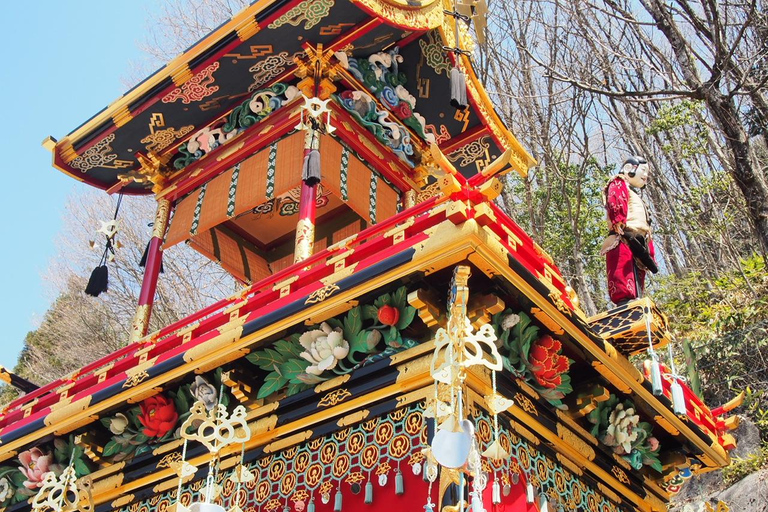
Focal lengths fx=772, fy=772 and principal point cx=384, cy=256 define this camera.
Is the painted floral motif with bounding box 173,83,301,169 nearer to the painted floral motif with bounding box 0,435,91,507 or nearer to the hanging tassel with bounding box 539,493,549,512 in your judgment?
the painted floral motif with bounding box 0,435,91,507

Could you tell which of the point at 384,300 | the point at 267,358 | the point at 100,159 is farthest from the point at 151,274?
the point at 384,300

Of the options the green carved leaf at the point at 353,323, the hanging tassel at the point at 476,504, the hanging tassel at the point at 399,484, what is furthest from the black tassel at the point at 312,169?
the hanging tassel at the point at 476,504

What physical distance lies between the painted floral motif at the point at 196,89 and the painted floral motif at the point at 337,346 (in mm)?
3806

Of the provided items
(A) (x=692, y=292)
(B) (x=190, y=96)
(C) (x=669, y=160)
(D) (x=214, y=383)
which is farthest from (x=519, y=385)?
(C) (x=669, y=160)

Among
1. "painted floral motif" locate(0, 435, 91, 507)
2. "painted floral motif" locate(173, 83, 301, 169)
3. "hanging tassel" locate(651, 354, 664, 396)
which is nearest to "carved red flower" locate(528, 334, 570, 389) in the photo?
"hanging tassel" locate(651, 354, 664, 396)

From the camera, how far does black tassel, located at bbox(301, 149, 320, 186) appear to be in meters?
6.88

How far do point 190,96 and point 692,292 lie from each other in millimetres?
10568

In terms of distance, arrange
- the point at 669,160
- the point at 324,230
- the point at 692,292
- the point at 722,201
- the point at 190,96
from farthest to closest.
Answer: the point at 669,160 → the point at 722,201 → the point at 692,292 → the point at 324,230 → the point at 190,96

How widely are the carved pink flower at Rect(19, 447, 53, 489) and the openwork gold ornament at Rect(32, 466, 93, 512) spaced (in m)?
0.13

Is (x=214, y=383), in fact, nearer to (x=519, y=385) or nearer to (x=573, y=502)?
(x=519, y=385)

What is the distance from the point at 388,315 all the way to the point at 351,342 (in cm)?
38

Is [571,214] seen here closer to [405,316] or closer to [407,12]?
[407,12]

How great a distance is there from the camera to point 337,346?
16.9 feet

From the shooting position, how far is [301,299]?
5148mm
